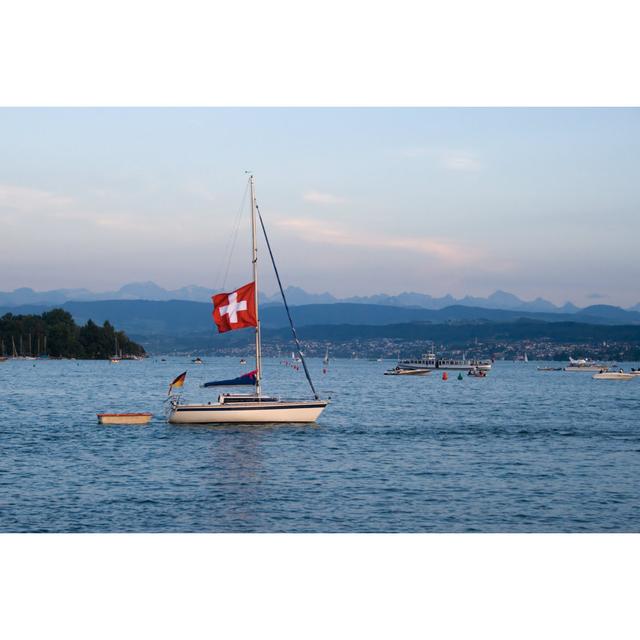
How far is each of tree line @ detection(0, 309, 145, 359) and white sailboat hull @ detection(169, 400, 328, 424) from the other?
156538 mm

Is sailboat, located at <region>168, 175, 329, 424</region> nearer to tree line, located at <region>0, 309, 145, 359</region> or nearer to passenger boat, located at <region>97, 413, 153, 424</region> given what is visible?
passenger boat, located at <region>97, 413, 153, 424</region>

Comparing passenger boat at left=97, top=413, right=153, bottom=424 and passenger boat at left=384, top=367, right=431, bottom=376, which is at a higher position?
passenger boat at left=97, top=413, right=153, bottom=424

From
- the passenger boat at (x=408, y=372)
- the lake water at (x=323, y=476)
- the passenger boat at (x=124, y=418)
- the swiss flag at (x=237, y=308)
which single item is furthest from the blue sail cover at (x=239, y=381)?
the passenger boat at (x=408, y=372)

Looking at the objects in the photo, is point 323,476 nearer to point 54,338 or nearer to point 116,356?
point 116,356

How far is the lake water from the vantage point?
56.1 feet

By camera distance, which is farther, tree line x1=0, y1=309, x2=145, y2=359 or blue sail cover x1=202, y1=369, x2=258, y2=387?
tree line x1=0, y1=309, x2=145, y2=359

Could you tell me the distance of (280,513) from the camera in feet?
57.6

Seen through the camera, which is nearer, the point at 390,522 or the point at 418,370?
the point at 390,522
